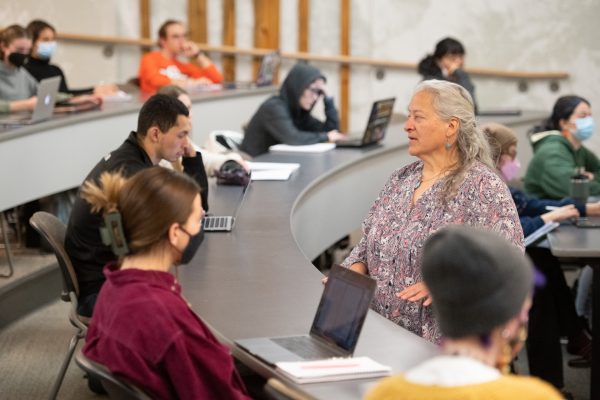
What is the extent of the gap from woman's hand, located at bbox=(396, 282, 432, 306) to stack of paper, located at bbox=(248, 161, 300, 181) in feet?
6.90

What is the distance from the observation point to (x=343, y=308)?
2682mm

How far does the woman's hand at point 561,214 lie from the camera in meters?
4.73

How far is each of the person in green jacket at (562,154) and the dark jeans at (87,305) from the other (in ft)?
8.12

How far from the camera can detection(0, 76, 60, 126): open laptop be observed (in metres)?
6.10

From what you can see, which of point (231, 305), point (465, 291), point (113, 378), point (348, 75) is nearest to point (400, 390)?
point (465, 291)

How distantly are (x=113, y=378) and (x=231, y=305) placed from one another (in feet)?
2.24

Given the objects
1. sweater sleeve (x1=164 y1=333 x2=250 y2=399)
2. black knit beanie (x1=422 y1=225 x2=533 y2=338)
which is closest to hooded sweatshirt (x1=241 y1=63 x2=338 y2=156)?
sweater sleeve (x1=164 y1=333 x2=250 y2=399)

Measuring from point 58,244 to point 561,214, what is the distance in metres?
2.16

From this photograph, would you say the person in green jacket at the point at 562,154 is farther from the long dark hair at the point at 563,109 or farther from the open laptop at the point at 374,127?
the open laptop at the point at 374,127

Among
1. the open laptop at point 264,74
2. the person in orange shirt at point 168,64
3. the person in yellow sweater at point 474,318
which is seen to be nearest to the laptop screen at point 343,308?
the person in yellow sweater at point 474,318

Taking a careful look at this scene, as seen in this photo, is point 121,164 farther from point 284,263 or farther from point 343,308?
point 343,308

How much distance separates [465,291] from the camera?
1754mm

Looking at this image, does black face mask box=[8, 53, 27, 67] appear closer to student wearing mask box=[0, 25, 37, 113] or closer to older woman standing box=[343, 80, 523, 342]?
student wearing mask box=[0, 25, 37, 113]

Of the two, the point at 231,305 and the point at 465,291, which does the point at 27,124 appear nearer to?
the point at 231,305
